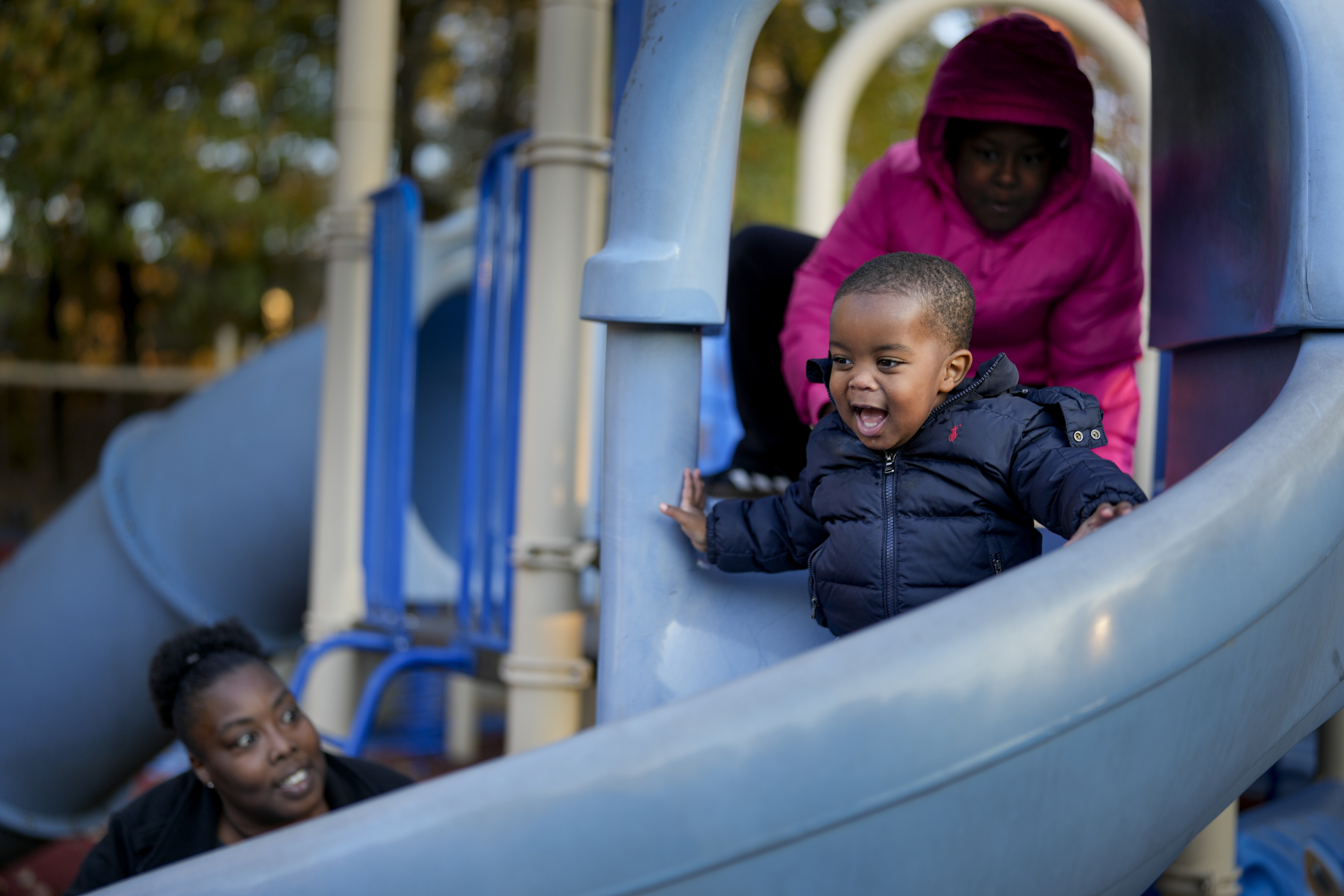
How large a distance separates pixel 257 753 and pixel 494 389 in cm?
115

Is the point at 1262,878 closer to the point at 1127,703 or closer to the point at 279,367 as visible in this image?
the point at 1127,703

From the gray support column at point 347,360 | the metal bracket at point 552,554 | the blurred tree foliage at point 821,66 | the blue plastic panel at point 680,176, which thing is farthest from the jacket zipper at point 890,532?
the blurred tree foliage at point 821,66

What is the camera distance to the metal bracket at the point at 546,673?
104 inches

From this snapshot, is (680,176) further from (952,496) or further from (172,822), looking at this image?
(172,822)

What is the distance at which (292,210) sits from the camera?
9.19 m

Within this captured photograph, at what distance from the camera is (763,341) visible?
2520 mm

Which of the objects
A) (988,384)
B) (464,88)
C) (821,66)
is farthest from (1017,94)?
(464,88)

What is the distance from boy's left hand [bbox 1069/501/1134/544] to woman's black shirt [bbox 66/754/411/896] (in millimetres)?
1370

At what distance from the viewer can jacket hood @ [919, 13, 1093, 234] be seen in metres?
1.92

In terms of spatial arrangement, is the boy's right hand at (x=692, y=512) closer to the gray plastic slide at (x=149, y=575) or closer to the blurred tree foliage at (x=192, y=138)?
the gray plastic slide at (x=149, y=575)

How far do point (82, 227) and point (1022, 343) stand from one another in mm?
9364

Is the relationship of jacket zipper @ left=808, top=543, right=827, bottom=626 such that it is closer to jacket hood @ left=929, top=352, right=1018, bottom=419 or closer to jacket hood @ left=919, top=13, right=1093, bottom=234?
jacket hood @ left=929, top=352, right=1018, bottom=419

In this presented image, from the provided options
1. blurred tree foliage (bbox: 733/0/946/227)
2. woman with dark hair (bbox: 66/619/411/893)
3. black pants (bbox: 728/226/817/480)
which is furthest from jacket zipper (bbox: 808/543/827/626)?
blurred tree foliage (bbox: 733/0/946/227)

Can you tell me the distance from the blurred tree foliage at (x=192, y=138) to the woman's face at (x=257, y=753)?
7.05m
